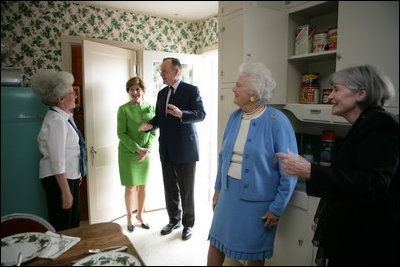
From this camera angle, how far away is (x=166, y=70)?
51 cm

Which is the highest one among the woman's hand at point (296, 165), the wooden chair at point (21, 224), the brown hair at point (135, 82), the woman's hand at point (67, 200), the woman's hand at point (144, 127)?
the brown hair at point (135, 82)

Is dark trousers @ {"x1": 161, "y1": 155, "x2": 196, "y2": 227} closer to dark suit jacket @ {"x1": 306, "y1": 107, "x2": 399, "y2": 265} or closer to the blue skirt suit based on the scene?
the blue skirt suit

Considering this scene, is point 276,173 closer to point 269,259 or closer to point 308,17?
point 269,259

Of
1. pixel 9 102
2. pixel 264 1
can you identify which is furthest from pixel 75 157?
pixel 264 1

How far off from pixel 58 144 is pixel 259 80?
0.42m

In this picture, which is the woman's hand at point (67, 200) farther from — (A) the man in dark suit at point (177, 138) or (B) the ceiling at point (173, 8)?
(B) the ceiling at point (173, 8)

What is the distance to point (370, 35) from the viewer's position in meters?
0.47

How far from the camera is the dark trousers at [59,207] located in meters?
0.48

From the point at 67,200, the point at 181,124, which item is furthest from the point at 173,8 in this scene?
the point at 67,200

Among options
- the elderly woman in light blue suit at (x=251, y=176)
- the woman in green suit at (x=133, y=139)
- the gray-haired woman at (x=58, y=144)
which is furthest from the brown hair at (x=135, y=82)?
the elderly woman in light blue suit at (x=251, y=176)

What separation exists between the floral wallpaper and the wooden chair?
28 cm

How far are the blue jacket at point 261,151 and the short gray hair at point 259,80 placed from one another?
46 mm

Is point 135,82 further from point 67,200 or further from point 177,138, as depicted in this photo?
point 67,200

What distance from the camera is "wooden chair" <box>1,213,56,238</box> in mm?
467
